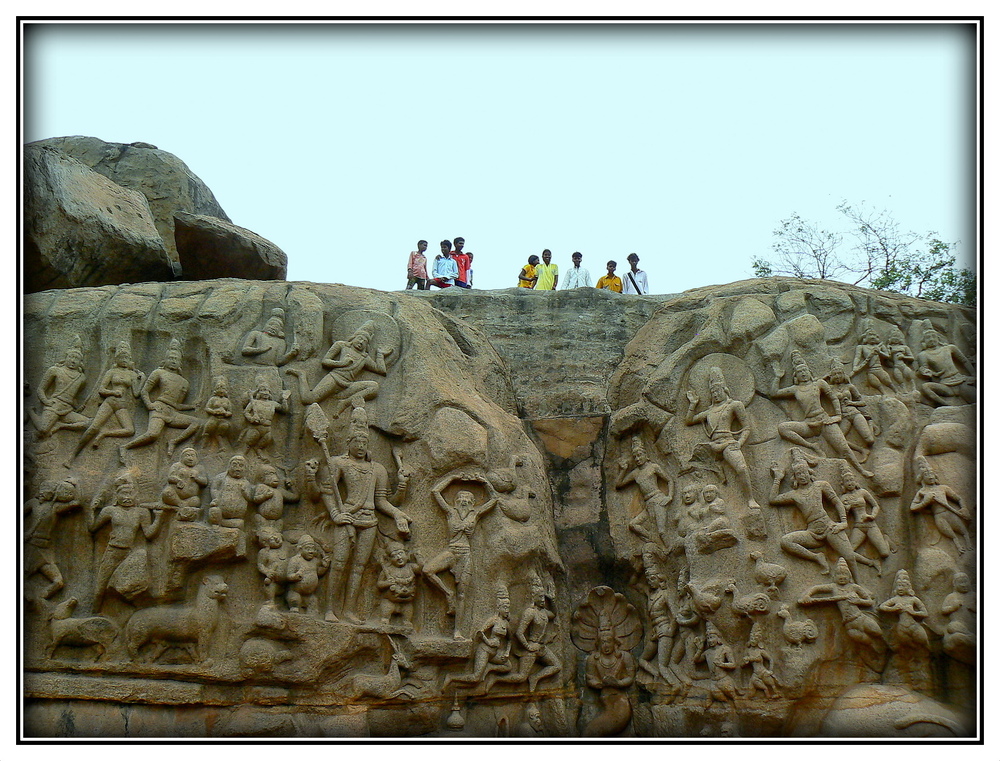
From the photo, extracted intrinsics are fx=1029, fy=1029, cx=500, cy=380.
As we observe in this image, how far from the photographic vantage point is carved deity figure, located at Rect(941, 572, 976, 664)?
973cm

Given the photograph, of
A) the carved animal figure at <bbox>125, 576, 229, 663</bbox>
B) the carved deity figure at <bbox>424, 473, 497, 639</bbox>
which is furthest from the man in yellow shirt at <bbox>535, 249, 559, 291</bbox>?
the carved animal figure at <bbox>125, 576, 229, 663</bbox>

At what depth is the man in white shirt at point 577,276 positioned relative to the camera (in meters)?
16.4

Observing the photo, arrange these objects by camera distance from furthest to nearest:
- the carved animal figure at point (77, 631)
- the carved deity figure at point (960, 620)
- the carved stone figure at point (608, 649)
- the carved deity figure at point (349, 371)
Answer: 1. the carved deity figure at point (349, 371)
2. the carved stone figure at point (608, 649)
3. the carved animal figure at point (77, 631)
4. the carved deity figure at point (960, 620)

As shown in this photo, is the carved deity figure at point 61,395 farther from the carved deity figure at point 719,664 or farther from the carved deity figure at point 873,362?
the carved deity figure at point 873,362

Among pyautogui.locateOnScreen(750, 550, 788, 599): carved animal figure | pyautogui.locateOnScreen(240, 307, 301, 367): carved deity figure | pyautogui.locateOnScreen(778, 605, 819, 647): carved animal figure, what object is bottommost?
pyautogui.locateOnScreen(778, 605, 819, 647): carved animal figure

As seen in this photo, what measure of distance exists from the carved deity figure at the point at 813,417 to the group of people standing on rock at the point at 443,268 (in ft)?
20.8

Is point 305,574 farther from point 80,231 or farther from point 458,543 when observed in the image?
point 80,231

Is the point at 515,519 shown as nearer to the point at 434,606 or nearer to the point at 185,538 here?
the point at 434,606

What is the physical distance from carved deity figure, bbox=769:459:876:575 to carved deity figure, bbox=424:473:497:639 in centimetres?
309

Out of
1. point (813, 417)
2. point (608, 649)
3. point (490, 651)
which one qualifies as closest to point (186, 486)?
point (490, 651)

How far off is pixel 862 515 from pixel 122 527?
24.5 feet

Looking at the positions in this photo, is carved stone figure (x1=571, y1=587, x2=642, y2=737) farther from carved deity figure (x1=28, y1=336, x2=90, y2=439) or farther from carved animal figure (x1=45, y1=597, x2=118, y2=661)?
carved deity figure (x1=28, y1=336, x2=90, y2=439)

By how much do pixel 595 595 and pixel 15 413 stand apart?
243 inches

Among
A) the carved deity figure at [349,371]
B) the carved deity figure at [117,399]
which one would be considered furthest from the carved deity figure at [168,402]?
the carved deity figure at [349,371]
